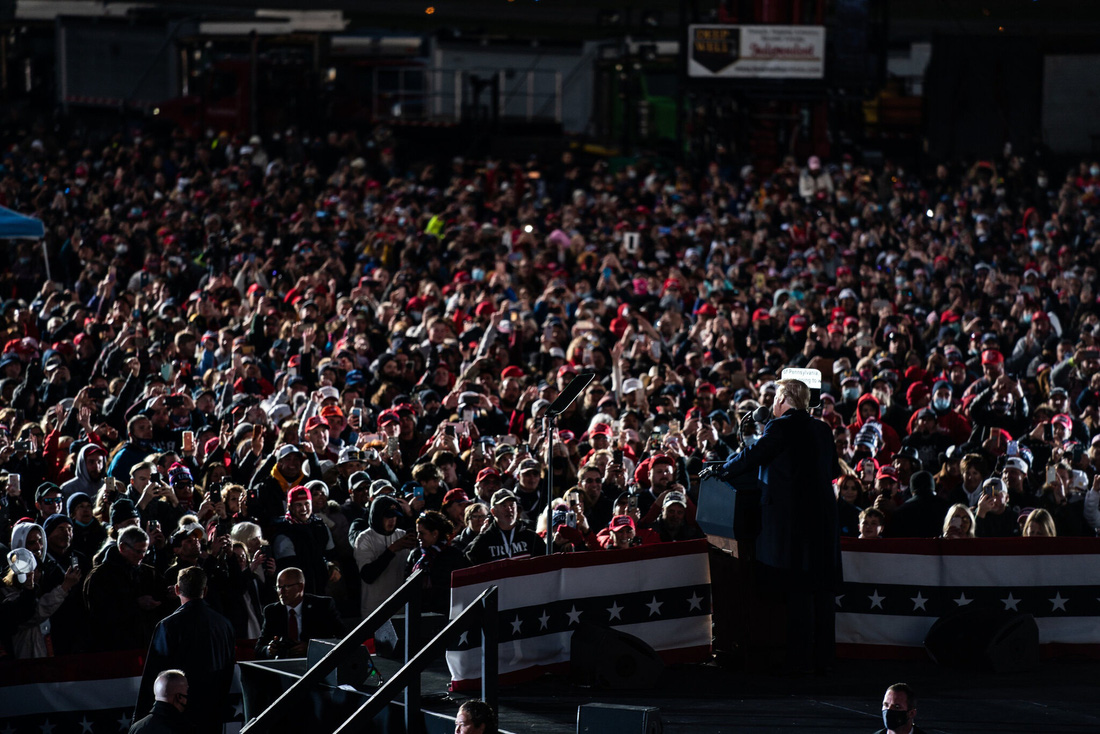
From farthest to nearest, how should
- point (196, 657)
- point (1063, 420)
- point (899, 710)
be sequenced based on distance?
point (1063, 420), point (196, 657), point (899, 710)

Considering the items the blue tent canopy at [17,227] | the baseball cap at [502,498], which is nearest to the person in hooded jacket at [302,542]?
the baseball cap at [502,498]

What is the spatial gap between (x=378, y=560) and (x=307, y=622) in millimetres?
1405

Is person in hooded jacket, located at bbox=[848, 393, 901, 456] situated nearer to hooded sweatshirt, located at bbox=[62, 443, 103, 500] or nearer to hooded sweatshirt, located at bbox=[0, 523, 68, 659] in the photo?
hooded sweatshirt, located at bbox=[62, 443, 103, 500]

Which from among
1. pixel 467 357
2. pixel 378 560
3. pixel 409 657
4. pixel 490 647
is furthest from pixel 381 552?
pixel 467 357

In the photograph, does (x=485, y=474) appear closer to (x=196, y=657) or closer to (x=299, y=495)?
(x=299, y=495)

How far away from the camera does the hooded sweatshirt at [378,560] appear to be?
11.2 metres

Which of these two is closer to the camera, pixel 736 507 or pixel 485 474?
pixel 736 507

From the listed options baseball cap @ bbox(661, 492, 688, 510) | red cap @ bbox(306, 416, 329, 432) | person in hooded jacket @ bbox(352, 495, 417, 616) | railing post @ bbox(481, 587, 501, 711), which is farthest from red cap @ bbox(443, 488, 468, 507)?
railing post @ bbox(481, 587, 501, 711)

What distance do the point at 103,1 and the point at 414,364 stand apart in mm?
25103

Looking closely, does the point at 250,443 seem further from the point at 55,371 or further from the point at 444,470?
the point at 55,371

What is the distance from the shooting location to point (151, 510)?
38.4 feet

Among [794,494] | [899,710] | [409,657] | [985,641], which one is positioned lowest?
[985,641]

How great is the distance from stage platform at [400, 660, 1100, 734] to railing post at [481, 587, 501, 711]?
36 centimetres

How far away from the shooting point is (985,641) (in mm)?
9336
